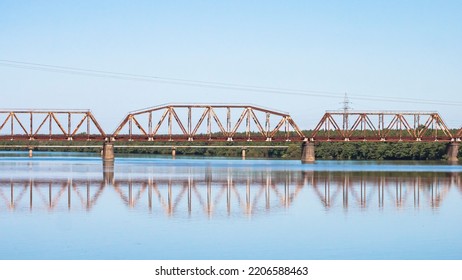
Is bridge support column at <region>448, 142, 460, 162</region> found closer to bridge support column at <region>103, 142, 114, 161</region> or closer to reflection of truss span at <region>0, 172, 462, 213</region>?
bridge support column at <region>103, 142, 114, 161</region>

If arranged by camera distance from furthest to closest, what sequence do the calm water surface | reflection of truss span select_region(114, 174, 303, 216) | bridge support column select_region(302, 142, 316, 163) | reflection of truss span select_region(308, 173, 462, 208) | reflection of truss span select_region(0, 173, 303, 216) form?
bridge support column select_region(302, 142, 316, 163) → reflection of truss span select_region(308, 173, 462, 208) → reflection of truss span select_region(0, 173, 303, 216) → reflection of truss span select_region(114, 174, 303, 216) → the calm water surface

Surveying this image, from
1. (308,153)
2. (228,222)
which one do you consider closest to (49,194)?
(228,222)

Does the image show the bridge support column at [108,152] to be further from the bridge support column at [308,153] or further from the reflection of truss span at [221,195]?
the reflection of truss span at [221,195]

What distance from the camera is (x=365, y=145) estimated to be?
181 metres

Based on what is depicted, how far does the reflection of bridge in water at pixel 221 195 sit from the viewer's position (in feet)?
148

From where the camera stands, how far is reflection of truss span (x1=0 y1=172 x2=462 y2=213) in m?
45.2

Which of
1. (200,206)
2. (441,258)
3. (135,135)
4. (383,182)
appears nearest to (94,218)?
(200,206)

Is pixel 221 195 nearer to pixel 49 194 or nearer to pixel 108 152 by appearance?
pixel 49 194

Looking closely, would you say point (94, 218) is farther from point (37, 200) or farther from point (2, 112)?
point (2, 112)

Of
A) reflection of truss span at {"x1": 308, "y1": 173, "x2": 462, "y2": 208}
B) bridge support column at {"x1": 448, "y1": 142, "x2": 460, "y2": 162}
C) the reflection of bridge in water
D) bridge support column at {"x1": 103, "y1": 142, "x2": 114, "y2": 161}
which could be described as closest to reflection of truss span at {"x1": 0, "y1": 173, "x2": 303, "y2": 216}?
the reflection of bridge in water

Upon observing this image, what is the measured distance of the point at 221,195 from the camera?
5331 cm

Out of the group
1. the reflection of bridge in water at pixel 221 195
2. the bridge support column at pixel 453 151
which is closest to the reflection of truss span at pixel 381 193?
the reflection of bridge in water at pixel 221 195

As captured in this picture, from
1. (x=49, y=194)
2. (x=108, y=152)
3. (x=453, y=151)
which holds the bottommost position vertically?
(x=108, y=152)

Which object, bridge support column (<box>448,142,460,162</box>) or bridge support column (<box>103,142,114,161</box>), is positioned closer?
bridge support column (<box>103,142,114,161</box>)
